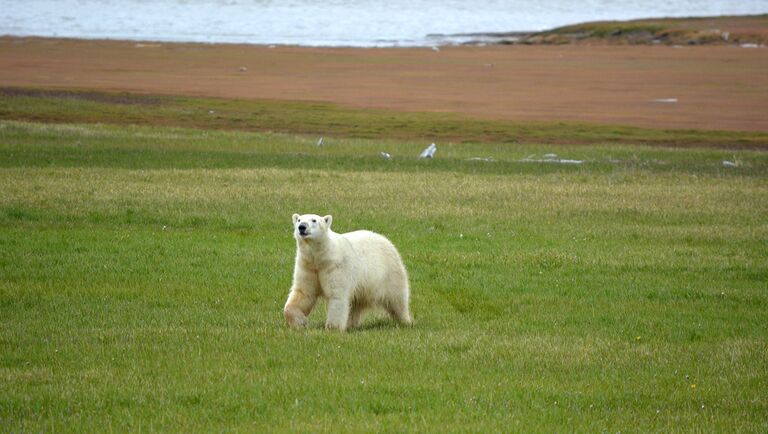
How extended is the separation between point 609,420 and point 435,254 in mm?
8539

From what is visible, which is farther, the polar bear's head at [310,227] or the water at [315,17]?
the water at [315,17]

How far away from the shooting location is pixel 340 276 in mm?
11602

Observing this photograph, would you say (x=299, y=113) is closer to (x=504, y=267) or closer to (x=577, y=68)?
(x=577, y=68)

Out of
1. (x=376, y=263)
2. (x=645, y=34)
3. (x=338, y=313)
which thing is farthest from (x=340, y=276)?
(x=645, y=34)

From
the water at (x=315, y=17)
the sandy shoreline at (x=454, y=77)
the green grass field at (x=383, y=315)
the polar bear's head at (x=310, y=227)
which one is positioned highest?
the polar bear's head at (x=310, y=227)

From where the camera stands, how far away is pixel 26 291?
13430mm

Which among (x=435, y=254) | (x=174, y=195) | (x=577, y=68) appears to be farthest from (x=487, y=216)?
(x=577, y=68)

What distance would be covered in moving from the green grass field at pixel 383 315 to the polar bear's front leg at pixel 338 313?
0.65 ft

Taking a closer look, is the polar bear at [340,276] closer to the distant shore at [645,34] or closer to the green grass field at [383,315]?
the green grass field at [383,315]

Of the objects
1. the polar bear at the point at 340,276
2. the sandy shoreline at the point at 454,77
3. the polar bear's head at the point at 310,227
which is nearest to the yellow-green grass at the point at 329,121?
the sandy shoreline at the point at 454,77

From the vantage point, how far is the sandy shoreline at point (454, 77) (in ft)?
157

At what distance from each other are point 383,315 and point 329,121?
2973 centimetres

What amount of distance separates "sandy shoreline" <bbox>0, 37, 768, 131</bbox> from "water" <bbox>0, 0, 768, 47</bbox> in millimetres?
13379

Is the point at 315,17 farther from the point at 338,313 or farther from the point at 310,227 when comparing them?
the point at 310,227
